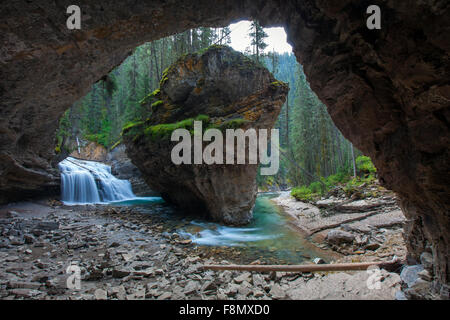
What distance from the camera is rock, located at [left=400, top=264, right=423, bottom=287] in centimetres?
344

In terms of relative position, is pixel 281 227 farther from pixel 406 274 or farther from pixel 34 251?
pixel 34 251

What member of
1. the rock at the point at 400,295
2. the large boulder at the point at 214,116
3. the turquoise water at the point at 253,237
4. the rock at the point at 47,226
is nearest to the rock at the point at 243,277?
the turquoise water at the point at 253,237

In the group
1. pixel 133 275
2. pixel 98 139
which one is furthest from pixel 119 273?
pixel 98 139

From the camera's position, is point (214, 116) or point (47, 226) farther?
point (214, 116)

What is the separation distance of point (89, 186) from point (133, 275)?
52.1ft

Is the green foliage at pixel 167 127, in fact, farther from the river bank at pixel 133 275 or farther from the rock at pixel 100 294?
the rock at pixel 100 294

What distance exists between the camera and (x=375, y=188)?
44.2ft

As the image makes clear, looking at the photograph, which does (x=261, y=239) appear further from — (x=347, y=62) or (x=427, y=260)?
(x=347, y=62)

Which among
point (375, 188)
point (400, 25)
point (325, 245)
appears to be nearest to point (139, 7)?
point (400, 25)

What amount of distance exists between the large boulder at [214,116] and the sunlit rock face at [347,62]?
636 centimetres

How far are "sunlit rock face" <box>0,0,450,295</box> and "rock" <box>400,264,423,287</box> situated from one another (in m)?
0.33

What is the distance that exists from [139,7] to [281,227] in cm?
1111

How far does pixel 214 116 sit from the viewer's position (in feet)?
40.5

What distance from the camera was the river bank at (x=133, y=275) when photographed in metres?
3.77
